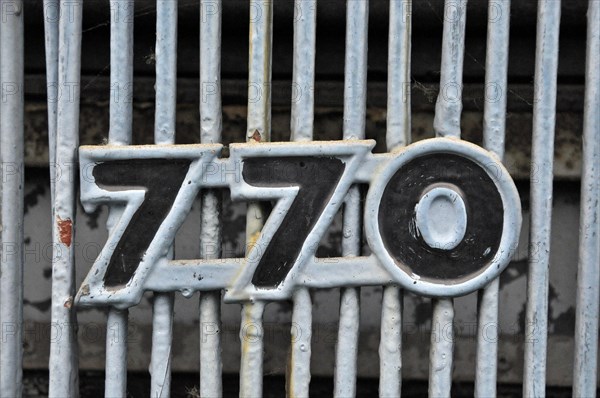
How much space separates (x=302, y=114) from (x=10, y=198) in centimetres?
55

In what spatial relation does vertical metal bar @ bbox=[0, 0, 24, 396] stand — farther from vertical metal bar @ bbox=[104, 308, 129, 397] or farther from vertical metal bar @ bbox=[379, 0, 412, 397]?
vertical metal bar @ bbox=[379, 0, 412, 397]

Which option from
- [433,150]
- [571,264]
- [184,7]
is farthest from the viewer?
[571,264]

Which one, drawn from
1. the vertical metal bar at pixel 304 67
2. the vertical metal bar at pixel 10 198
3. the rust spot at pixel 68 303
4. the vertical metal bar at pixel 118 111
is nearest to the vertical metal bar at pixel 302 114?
the vertical metal bar at pixel 304 67

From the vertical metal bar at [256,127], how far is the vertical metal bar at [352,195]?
0.14 metres

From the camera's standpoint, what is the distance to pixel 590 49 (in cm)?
136

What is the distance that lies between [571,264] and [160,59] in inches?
36.2

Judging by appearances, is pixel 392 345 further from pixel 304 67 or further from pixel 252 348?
pixel 304 67

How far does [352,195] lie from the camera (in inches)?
52.6

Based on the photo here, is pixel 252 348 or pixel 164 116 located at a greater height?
pixel 164 116

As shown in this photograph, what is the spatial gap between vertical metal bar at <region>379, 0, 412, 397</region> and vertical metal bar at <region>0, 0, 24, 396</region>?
0.66m

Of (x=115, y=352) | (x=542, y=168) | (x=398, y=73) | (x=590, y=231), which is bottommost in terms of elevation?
(x=115, y=352)

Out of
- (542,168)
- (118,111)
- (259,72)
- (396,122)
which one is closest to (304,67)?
(259,72)

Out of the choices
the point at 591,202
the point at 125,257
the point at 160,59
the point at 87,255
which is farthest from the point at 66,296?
the point at 591,202

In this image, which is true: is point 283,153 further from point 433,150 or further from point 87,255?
point 87,255
